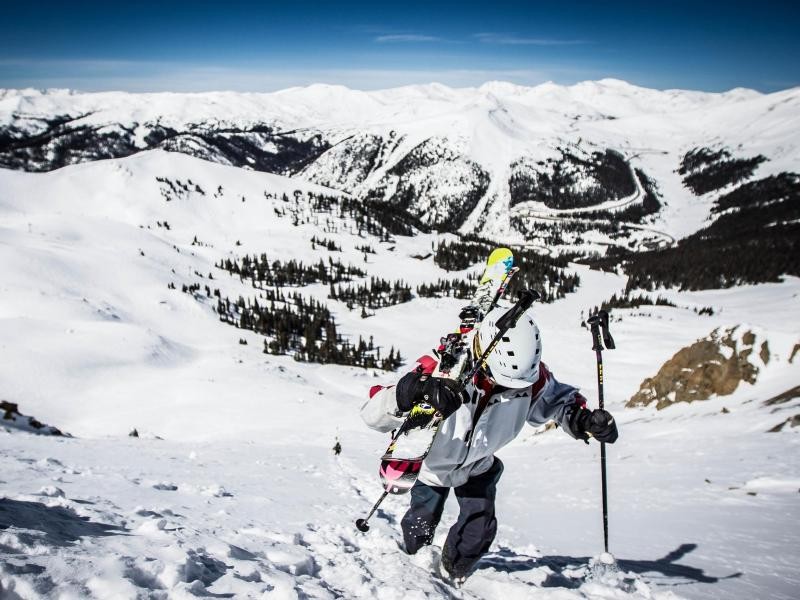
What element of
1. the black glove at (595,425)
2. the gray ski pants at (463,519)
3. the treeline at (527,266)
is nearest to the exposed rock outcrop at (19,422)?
the gray ski pants at (463,519)

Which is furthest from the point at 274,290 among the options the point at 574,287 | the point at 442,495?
the point at 442,495

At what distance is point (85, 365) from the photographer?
39281mm

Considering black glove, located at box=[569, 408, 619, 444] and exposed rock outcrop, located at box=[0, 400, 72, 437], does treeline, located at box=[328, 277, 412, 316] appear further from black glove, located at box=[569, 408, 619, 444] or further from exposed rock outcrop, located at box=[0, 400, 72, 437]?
black glove, located at box=[569, 408, 619, 444]

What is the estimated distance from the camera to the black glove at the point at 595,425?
5668 mm

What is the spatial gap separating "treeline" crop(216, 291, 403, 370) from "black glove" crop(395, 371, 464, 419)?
62.4 m

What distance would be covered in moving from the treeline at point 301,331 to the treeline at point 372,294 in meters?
8.99

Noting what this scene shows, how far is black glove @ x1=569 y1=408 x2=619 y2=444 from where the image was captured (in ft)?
18.6

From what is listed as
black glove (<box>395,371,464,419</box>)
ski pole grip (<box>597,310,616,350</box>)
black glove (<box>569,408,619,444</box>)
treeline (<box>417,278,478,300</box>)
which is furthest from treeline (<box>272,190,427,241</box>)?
black glove (<box>395,371,464,419</box>)

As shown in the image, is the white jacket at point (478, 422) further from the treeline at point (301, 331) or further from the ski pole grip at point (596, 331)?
the treeline at point (301, 331)

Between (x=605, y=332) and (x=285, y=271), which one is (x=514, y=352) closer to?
(x=605, y=332)

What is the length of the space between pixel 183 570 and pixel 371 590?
1947 millimetres

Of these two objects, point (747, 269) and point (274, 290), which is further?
point (747, 269)

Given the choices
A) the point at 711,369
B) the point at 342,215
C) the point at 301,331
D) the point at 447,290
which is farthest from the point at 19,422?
the point at 342,215

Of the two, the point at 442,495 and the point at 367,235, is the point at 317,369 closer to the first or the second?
the point at 442,495
